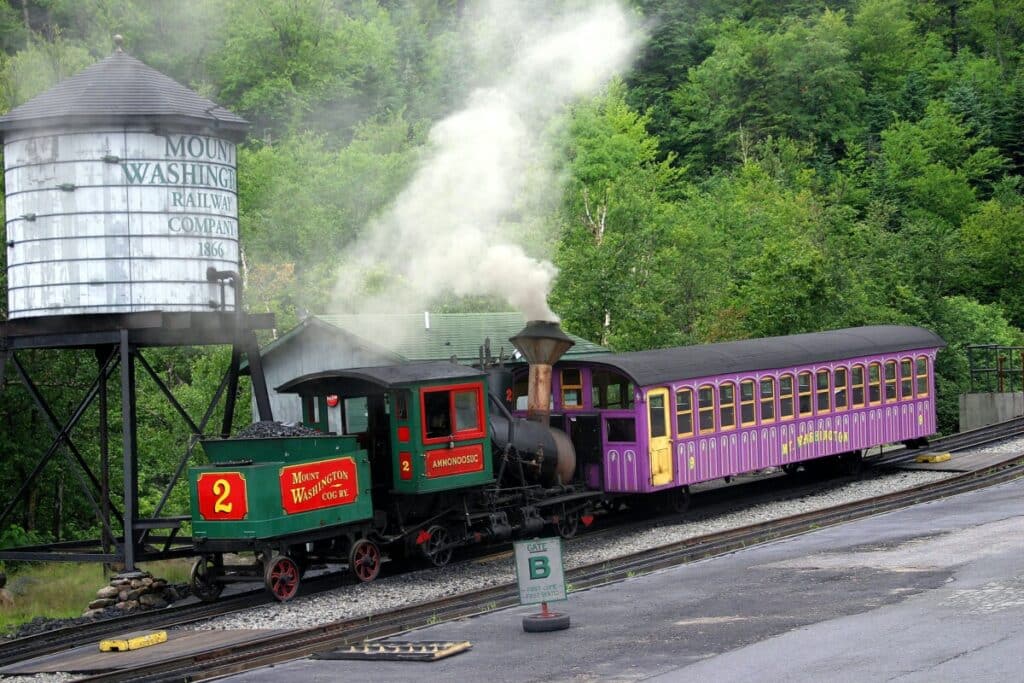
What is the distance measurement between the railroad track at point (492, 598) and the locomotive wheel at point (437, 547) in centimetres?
256

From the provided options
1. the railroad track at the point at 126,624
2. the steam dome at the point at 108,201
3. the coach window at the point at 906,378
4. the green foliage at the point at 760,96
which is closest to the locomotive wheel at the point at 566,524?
the railroad track at the point at 126,624

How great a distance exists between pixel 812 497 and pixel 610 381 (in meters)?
5.31

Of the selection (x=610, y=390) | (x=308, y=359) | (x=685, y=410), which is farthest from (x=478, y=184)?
(x=685, y=410)

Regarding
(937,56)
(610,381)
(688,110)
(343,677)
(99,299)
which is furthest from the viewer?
(937,56)

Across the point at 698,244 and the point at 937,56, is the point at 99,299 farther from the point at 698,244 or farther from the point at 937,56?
the point at 937,56

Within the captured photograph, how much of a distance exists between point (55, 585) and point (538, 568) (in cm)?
1064

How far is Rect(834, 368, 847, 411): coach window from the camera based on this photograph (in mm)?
25031

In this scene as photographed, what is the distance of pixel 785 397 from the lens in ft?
78.1

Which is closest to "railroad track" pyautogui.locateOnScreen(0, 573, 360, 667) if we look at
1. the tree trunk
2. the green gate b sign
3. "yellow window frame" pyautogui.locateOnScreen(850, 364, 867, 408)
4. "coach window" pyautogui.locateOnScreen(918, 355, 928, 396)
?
the green gate b sign

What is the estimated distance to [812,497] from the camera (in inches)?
936

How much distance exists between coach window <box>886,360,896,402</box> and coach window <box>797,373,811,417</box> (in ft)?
10.1

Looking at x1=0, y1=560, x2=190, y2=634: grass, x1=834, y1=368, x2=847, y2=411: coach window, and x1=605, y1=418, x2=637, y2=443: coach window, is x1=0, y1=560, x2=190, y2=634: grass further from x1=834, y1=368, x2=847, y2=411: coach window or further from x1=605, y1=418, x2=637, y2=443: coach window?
x1=834, y1=368, x2=847, y2=411: coach window

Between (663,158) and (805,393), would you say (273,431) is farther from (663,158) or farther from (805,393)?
(663,158)

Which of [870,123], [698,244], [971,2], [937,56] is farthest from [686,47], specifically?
[698,244]
